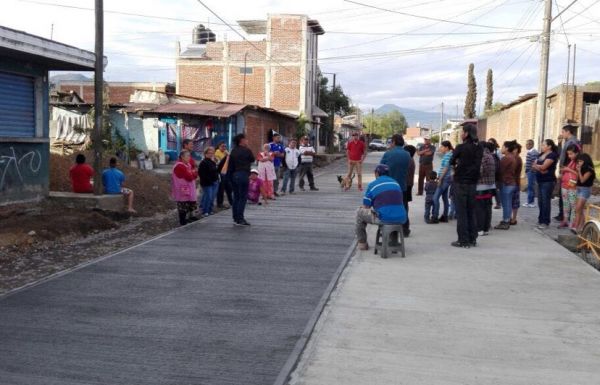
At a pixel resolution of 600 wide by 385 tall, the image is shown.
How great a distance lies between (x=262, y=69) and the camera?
50062mm

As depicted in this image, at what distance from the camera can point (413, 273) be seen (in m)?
8.01

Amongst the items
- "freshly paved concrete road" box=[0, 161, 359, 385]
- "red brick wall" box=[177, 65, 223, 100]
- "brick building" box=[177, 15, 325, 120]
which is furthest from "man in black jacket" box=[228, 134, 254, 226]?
"red brick wall" box=[177, 65, 223, 100]

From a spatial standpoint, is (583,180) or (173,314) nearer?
(173,314)

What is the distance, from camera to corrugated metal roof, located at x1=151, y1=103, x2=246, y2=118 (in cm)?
2652

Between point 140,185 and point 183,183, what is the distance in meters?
5.75

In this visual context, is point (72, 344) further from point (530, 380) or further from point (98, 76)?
point (98, 76)

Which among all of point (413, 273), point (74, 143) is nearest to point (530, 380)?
point (413, 273)

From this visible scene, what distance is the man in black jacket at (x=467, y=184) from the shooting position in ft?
32.0

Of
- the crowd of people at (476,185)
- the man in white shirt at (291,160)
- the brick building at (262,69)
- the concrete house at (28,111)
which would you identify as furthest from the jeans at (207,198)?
the brick building at (262,69)

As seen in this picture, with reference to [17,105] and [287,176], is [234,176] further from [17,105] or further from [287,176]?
[287,176]

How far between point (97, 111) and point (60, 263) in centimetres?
536

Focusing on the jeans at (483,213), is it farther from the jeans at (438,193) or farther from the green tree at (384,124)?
the green tree at (384,124)

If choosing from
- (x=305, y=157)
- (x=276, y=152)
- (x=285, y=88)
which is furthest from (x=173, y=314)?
(x=285, y=88)

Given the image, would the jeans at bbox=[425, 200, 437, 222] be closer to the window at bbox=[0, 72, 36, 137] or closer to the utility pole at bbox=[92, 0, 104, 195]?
the utility pole at bbox=[92, 0, 104, 195]
